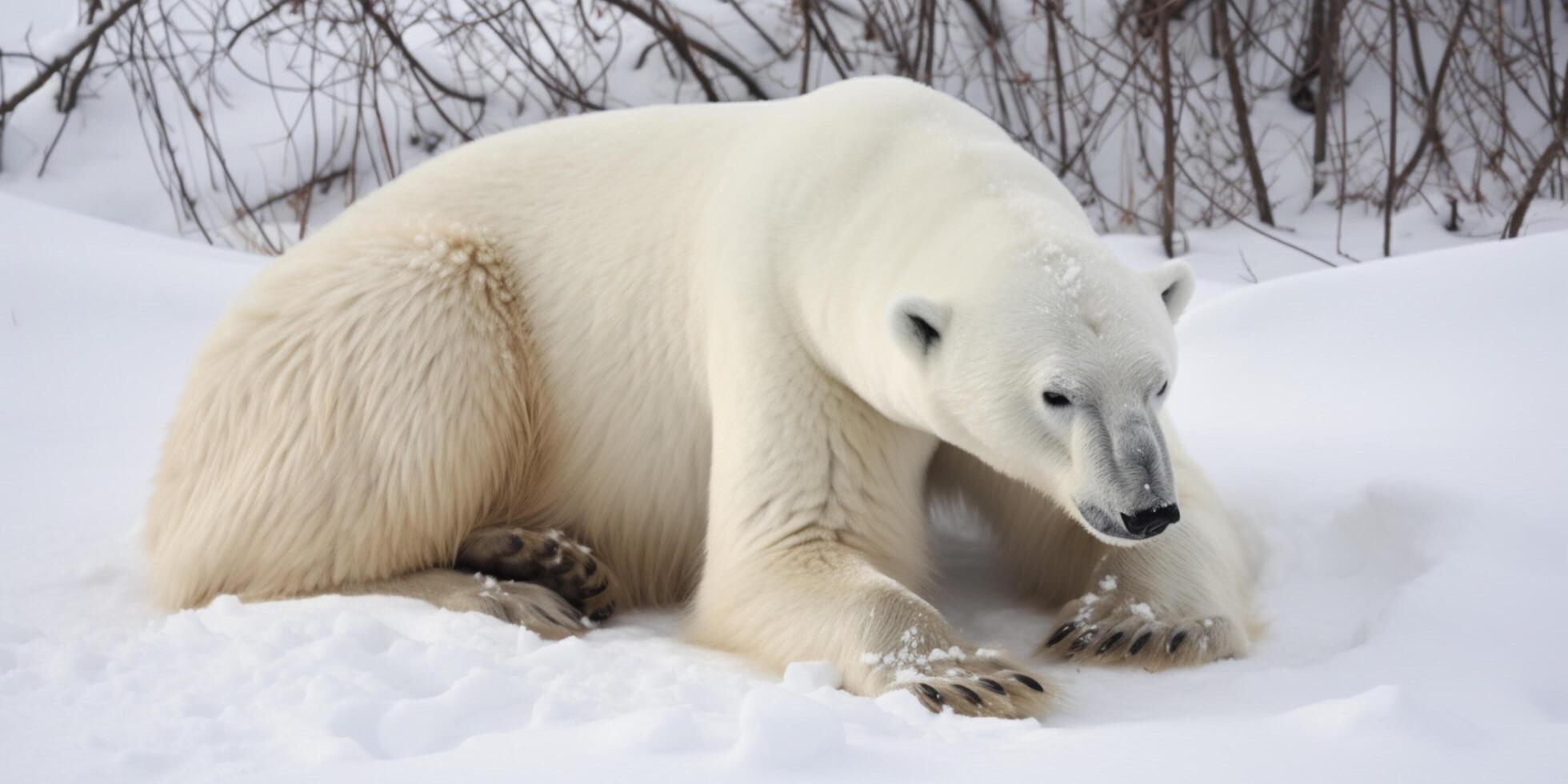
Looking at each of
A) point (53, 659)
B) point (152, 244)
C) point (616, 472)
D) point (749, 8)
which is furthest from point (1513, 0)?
point (53, 659)

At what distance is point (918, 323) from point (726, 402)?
0.55 m

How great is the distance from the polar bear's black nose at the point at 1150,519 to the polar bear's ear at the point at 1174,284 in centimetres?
43

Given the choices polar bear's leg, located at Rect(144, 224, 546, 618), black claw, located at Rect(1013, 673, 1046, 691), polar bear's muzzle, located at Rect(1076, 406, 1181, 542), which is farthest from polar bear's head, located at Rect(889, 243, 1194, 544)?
polar bear's leg, located at Rect(144, 224, 546, 618)

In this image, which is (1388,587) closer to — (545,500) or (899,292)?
(899,292)

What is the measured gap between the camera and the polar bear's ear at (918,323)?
6.84ft

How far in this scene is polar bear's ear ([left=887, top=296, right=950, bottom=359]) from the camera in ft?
6.84

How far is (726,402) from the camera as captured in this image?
2.56m

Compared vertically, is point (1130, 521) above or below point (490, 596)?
above

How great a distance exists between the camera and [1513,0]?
6430 millimetres

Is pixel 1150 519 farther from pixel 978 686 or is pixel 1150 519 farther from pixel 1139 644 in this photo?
pixel 1139 644

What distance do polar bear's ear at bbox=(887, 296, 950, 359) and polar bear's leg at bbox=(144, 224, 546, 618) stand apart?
1.02 meters

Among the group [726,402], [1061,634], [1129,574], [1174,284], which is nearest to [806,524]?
[726,402]

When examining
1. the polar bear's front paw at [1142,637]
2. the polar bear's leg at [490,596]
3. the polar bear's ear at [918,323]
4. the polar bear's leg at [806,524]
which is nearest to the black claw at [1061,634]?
the polar bear's front paw at [1142,637]

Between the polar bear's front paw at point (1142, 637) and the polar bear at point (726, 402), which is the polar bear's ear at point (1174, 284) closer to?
the polar bear at point (726, 402)
